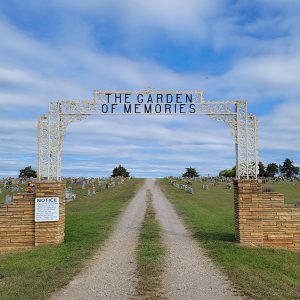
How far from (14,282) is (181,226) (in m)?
9.60

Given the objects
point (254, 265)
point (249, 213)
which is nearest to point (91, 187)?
point (249, 213)

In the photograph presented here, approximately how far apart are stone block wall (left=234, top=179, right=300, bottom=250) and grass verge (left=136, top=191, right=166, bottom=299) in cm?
258

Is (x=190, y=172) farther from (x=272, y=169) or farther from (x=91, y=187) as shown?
(x=91, y=187)

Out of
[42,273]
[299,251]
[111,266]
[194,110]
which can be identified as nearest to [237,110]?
[194,110]

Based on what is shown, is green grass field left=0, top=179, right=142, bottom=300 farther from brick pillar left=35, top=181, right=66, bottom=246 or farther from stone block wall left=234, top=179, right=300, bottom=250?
stone block wall left=234, top=179, right=300, bottom=250

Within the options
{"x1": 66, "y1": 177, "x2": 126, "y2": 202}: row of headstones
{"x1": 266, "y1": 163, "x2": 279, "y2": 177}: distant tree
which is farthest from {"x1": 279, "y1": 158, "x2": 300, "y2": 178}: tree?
{"x1": 66, "y1": 177, "x2": 126, "y2": 202}: row of headstones

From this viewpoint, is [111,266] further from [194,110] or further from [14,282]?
[194,110]

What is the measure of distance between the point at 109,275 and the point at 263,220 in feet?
19.7

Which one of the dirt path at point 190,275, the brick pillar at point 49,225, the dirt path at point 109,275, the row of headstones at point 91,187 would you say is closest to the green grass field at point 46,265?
the dirt path at point 109,275

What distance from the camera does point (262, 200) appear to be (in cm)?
1344

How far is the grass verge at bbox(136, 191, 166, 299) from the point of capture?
303 inches

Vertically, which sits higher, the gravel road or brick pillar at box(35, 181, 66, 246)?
brick pillar at box(35, 181, 66, 246)

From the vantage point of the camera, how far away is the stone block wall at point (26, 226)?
13.2 meters

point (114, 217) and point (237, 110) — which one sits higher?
point (237, 110)
